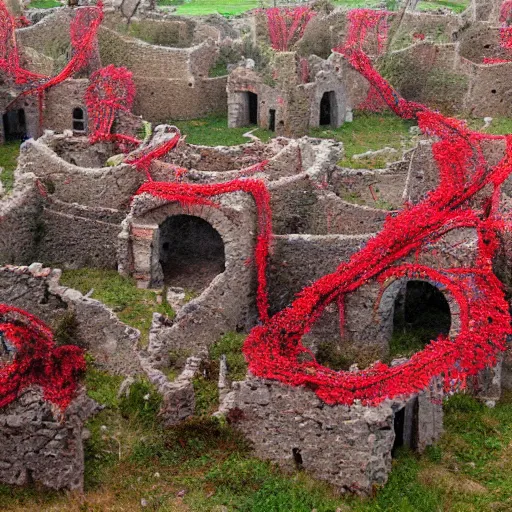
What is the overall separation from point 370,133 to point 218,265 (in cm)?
1272

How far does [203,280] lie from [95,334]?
139 inches

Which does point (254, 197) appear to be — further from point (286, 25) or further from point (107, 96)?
point (286, 25)

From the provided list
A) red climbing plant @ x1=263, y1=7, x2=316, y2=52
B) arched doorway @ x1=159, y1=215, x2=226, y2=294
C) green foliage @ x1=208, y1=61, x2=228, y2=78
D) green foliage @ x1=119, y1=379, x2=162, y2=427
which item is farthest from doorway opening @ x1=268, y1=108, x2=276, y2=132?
green foliage @ x1=119, y1=379, x2=162, y2=427

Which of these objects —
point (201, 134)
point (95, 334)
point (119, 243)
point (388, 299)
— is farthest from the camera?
point (201, 134)

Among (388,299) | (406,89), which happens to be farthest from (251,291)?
(406,89)

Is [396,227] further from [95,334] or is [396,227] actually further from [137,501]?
[137,501]

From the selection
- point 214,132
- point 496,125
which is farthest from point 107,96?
point 496,125

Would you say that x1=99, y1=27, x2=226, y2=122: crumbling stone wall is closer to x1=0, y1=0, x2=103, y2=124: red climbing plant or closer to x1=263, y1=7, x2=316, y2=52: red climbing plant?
x1=0, y1=0, x2=103, y2=124: red climbing plant

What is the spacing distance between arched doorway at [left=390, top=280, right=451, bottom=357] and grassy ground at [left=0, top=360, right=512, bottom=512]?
2954 millimetres

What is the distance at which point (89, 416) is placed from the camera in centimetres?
1535

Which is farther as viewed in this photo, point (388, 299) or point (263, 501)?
point (388, 299)

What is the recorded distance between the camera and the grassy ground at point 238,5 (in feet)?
151

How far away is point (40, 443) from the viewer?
13578 millimetres

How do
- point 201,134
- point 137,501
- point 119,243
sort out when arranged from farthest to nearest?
point 201,134, point 119,243, point 137,501
